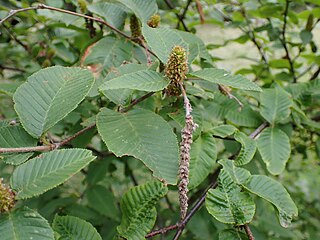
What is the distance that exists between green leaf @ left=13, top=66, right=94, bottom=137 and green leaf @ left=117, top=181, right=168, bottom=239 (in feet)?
0.65

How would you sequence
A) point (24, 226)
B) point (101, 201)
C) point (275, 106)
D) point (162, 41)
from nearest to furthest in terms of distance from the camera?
point (24, 226), point (162, 41), point (275, 106), point (101, 201)

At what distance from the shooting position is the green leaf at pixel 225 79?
0.82 m

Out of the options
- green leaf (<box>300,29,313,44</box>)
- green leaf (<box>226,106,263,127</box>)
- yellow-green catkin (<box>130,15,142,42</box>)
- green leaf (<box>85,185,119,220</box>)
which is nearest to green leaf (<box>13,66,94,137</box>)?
yellow-green catkin (<box>130,15,142,42</box>)

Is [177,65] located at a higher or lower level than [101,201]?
higher

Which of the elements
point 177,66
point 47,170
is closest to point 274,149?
point 177,66

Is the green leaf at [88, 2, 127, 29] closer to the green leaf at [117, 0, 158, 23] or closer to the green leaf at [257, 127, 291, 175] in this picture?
the green leaf at [117, 0, 158, 23]

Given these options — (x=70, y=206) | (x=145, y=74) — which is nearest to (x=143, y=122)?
(x=145, y=74)

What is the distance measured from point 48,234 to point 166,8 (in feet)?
4.04

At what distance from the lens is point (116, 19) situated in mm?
1188

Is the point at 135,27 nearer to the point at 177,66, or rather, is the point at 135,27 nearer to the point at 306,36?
the point at 177,66

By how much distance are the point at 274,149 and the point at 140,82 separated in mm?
426

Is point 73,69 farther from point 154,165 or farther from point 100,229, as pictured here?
point 100,229

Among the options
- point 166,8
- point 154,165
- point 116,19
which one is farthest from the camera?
point 166,8

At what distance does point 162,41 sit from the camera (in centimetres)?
90
